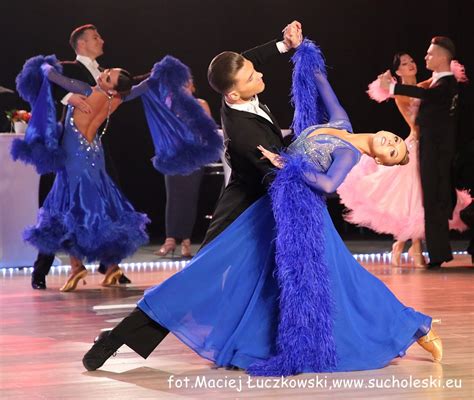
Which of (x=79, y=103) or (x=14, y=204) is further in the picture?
(x=14, y=204)

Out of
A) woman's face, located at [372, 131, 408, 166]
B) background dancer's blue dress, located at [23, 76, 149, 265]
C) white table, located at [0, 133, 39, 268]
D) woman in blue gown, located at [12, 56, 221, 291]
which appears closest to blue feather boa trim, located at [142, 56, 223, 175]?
woman in blue gown, located at [12, 56, 221, 291]

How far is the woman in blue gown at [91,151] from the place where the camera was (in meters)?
6.62

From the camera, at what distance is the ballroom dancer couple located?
375cm

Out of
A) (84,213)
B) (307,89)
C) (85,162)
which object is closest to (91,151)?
(85,162)

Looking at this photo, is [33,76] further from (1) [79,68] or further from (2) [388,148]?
(2) [388,148]

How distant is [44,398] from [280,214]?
1.04m

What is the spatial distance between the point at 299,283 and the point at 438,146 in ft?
15.0

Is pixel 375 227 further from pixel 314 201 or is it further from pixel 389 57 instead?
pixel 314 201

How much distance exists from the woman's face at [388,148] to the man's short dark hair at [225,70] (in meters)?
0.57

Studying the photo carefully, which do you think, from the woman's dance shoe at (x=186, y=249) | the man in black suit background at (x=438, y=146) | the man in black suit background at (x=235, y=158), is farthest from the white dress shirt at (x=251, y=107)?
the woman's dance shoe at (x=186, y=249)

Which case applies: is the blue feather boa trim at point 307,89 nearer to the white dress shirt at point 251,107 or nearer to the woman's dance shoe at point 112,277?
the white dress shirt at point 251,107

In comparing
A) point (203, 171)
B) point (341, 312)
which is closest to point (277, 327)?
point (341, 312)

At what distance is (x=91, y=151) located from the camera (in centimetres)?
685

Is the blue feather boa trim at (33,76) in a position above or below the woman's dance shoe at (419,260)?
above
